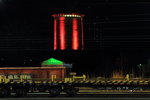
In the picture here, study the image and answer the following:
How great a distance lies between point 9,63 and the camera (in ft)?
239

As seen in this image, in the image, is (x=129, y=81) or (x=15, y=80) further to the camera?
(x=15, y=80)

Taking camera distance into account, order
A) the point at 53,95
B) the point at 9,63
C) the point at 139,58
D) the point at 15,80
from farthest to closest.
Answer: the point at 139,58 → the point at 9,63 → the point at 15,80 → the point at 53,95

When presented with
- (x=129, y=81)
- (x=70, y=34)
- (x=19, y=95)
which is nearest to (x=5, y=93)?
(x=19, y=95)

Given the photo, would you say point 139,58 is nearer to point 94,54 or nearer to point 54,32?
point 94,54

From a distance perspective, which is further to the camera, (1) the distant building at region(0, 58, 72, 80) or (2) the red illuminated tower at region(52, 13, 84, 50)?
(2) the red illuminated tower at region(52, 13, 84, 50)

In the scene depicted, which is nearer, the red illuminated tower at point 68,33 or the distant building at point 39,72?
the distant building at point 39,72

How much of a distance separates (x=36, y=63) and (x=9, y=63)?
713 cm

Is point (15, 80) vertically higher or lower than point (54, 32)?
lower

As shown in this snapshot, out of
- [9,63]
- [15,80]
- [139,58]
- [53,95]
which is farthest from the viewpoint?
[139,58]

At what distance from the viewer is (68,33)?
260ft

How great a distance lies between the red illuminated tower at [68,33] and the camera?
79.1 meters

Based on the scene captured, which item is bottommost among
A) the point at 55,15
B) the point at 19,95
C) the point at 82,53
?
the point at 19,95

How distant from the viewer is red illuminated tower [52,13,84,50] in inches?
3115

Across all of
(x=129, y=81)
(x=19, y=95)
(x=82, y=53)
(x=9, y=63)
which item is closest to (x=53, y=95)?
(x=19, y=95)
